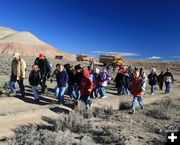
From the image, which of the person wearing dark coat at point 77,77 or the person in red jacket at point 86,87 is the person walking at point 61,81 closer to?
the person wearing dark coat at point 77,77

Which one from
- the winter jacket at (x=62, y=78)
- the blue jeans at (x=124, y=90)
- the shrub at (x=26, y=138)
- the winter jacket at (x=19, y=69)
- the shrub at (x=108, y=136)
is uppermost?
the winter jacket at (x=19, y=69)

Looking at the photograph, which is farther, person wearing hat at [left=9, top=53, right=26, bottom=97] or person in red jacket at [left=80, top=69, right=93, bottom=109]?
person wearing hat at [left=9, top=53, right=26, bottom=97]

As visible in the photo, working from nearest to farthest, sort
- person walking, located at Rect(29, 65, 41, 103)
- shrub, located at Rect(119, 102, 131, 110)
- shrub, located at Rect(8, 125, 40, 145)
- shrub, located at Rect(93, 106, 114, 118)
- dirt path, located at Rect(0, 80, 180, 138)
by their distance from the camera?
shrub, located at Rect(8, 125, 40, 145) < dirt path, located at Rect(0, 80, 180, 138) < shrub, located at Rect(93, 106, 114, 118) < person walking, located at Rect(29, 65, 41, 103) < shrub, located at Rect(119, 102, 131, 110)

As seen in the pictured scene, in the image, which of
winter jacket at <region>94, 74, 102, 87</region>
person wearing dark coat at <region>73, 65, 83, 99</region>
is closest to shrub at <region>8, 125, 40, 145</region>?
person wearing dark coat at <region>73, 65, 83, 99</region>

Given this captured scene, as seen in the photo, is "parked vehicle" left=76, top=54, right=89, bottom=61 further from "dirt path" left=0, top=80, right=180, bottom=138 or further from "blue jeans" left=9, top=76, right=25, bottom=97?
"blue jeans" left=9, top=76, right=25, bottom=97

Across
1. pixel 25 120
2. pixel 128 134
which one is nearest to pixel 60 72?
pixel 25 120

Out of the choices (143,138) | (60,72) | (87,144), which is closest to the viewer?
(87,144)

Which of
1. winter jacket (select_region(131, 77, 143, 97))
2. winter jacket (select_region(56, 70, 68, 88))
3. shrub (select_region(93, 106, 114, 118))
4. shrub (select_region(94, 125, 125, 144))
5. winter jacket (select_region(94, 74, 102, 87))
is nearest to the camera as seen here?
shrub (select_region(94, 125, 125, 144))

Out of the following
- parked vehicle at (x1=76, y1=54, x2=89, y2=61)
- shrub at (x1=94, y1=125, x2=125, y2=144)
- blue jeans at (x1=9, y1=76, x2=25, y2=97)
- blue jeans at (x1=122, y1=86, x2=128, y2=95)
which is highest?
parked vehicle at (x1=76, y1=54, x2=89, y2=61)

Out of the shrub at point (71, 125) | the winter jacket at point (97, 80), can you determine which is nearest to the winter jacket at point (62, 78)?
the shrub at point (71, 125)

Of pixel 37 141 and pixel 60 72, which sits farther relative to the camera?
pixel 60 72

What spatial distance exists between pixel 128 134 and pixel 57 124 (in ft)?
7.20

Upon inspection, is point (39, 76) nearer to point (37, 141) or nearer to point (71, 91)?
point (71, 91)

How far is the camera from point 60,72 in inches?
578
